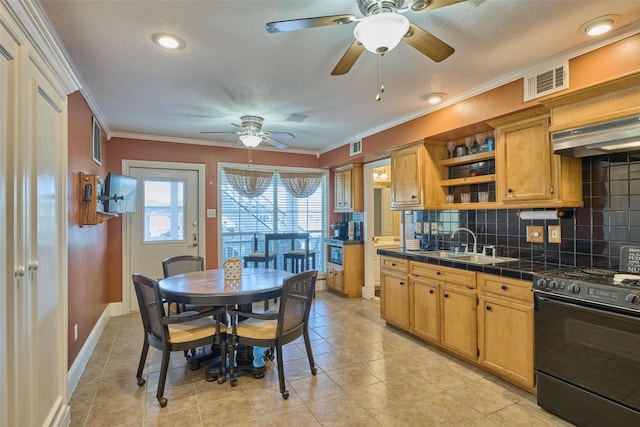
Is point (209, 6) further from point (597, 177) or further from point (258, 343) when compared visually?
point (597, 177)

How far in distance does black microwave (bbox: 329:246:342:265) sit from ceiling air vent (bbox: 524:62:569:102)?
343 centimetres

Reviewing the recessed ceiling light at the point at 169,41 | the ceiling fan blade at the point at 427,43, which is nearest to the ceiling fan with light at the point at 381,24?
the ceiling fan blade at the point at 427,43

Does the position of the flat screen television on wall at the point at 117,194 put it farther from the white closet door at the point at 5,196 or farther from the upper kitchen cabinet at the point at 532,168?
the upper kitchen cabinet at the point at 532,168

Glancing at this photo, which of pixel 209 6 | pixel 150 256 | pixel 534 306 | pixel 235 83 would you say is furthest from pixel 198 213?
pixel 534 306

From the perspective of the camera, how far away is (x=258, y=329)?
262cm

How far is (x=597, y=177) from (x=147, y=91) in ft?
12.4

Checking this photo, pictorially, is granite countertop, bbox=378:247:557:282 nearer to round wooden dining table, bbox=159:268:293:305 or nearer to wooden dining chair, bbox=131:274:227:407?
round wooden dining table, bbox=159:268:293:305

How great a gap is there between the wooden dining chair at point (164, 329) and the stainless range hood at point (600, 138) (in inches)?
111

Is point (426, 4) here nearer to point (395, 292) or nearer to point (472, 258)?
point (472, 258)

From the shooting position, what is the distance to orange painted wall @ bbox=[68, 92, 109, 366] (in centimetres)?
275

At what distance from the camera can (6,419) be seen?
1.36 meters

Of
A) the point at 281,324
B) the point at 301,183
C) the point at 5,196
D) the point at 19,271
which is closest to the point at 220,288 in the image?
the point at 281,324

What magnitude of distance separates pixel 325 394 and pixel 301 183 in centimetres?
379

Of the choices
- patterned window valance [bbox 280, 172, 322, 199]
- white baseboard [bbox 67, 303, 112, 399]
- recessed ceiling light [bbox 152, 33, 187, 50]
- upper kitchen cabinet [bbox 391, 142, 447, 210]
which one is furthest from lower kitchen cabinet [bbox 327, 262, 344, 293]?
recessed ceiling light [bbox 152, 33, 187, 50]
